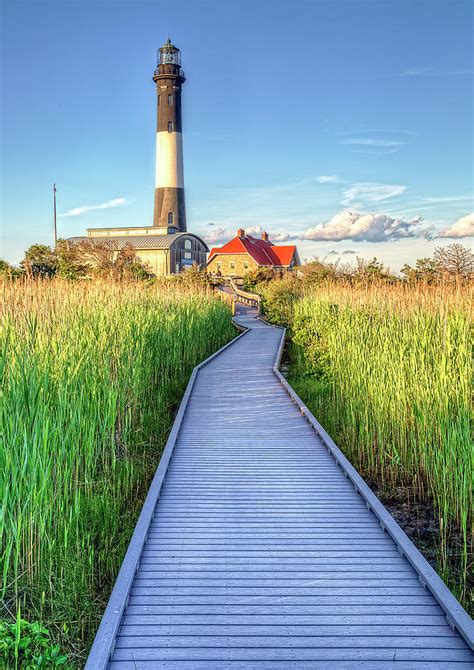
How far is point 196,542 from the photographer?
3.11m

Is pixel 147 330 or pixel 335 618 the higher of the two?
pixel 147 330

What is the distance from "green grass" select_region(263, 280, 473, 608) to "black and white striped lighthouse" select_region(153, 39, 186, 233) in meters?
29.2

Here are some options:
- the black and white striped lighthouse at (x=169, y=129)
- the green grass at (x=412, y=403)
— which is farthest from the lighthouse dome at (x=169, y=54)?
the green grass at (x=412, y=403)

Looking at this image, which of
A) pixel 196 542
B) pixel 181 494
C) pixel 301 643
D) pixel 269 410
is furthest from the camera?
pixel 269 410

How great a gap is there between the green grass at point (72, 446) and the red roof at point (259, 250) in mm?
37444

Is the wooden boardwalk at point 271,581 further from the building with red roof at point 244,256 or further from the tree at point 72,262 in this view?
the building with red roof at point 244,256

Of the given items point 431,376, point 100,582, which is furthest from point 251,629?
point 431,376

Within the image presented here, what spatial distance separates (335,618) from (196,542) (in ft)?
3.00

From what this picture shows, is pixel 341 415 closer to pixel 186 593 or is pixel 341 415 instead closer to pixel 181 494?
pixel 181 494

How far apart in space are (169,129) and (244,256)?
38.2 feet

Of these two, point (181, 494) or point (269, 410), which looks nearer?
point (181, 494)

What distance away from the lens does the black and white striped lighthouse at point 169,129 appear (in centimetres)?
3488

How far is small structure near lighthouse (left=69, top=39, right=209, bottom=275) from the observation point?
35.0m

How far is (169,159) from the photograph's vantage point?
35.1m
